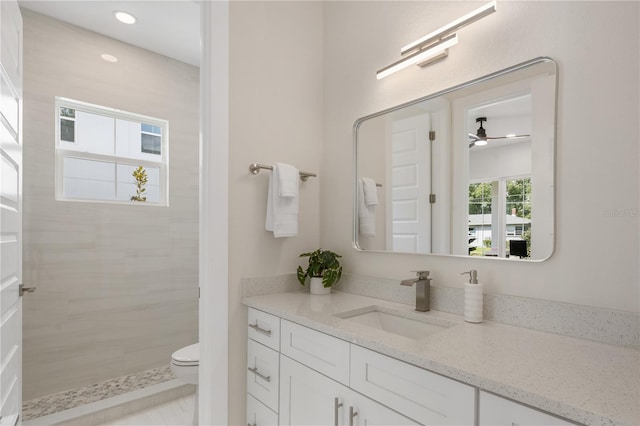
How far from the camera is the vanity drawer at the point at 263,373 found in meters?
1.49

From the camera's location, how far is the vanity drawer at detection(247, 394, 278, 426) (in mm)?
1503

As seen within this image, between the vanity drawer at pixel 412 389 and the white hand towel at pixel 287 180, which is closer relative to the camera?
the vanity drawer at pixel 412 389

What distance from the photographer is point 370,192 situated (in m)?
1.81

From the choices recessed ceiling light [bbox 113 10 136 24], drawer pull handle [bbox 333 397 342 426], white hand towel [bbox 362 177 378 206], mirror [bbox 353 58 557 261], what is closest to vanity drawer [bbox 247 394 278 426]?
drawer pull handle [bbox 333 397 342 426]

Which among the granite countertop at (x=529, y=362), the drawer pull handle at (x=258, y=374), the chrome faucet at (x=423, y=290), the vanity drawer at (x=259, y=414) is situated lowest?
the vanity drawer at (x=259, y=414)

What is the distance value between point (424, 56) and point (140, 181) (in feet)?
8.00

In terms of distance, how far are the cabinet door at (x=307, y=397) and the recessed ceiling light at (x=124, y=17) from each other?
2.49 metres

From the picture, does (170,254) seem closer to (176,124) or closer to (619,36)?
(176,124)

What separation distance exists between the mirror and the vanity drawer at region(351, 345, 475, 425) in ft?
1.95

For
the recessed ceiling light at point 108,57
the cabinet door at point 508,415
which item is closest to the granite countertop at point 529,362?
the cabinet door at point 508,415

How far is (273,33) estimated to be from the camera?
187cm

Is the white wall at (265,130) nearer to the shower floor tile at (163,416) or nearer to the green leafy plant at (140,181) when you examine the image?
the shower floor tile at (163,416)

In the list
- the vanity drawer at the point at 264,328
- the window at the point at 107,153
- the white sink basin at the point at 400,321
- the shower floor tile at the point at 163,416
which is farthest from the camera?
the window at the point at 107,153

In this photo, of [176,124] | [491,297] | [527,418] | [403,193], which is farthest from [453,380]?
[176,124]
